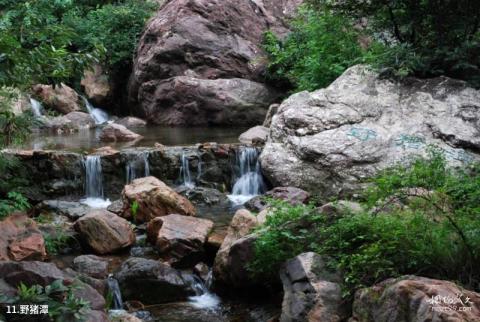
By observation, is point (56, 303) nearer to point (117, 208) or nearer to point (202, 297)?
point (202, 297)

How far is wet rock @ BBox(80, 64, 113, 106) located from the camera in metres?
16.3

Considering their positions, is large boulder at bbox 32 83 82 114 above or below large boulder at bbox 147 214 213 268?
above

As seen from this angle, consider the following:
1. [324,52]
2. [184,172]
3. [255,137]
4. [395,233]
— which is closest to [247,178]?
[184,172]

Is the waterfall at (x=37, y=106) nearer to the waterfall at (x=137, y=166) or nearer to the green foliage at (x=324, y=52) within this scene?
the waterfall at (x=137, y=166)

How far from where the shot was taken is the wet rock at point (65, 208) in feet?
25.2

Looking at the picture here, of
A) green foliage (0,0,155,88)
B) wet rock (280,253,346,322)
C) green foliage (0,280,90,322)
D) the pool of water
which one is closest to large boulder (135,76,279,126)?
the pool of water

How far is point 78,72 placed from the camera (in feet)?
12.5

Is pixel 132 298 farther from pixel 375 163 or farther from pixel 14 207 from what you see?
pixel 375 163

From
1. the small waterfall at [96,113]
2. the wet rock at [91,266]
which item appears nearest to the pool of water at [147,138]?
the small waterfall at [96,113]

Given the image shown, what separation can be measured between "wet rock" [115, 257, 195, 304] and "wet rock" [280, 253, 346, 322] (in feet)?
4.95

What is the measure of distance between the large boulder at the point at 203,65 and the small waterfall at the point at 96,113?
44.9 inches

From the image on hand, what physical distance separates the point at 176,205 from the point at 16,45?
15.6 ft

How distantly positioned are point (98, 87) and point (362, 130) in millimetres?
10515

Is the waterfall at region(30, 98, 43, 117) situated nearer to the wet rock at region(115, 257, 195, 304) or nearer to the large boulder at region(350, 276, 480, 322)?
the wet rock at region(115, 257, 195, 304)
